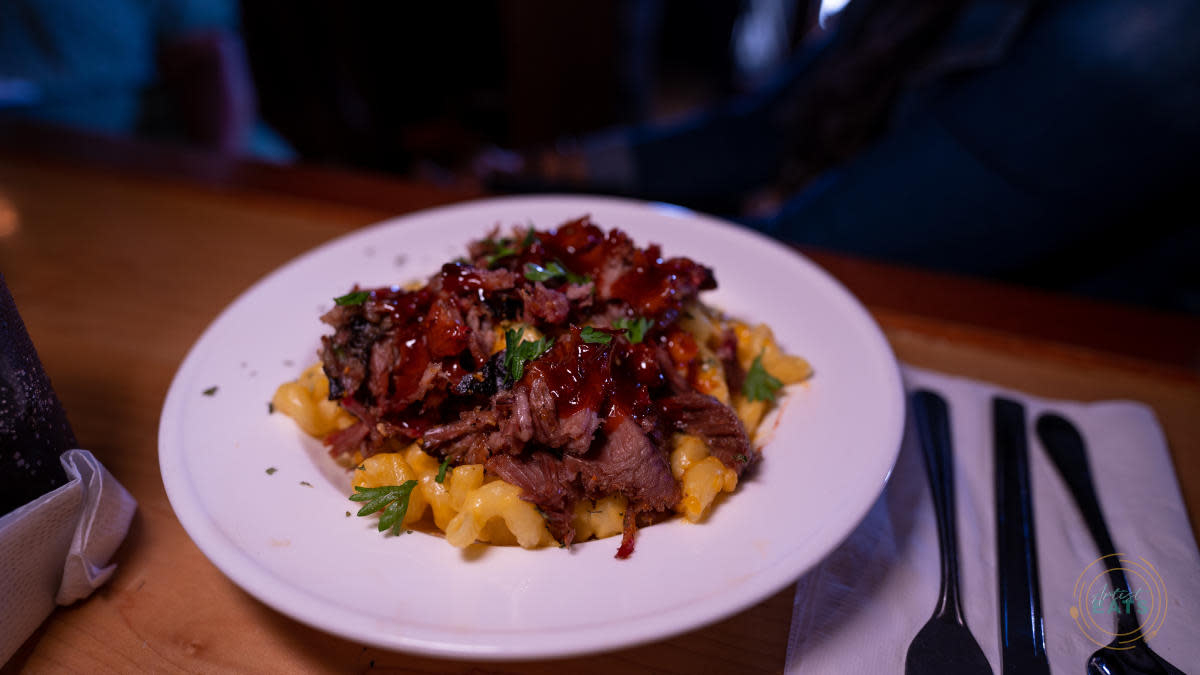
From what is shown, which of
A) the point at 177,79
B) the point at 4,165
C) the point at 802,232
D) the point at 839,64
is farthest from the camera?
the point at 177,79

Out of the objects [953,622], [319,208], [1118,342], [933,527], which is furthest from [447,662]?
[1118,342]

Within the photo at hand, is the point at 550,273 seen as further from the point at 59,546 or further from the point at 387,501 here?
the point at 59,546

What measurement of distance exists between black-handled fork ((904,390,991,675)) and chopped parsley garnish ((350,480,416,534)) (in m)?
0.99

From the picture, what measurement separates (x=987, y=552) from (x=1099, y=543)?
26 centimetres

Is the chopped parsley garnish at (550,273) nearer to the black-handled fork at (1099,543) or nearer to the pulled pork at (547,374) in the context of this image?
the pulled pork at (547,374)

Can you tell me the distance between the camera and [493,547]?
1.26 metres

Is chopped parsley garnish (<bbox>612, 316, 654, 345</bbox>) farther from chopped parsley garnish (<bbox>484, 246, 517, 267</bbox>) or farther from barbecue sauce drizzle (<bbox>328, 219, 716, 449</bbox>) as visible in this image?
chopped parsley garnish (<bbox>484, 246, 517, 267</bbox>)

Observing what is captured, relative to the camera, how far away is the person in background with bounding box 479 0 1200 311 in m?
2.39

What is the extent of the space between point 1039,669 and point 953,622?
150 millimetres

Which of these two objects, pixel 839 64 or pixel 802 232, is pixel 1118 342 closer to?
pixel 802 232

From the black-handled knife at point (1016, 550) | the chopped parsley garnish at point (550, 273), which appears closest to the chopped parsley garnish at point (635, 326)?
the chopped parsley garnish at point (550, 273)

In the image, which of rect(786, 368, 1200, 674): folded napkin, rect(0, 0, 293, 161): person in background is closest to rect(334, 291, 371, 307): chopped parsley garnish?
rect(786, 368, 1200, 674): folded napkin

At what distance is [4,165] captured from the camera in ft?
9.39

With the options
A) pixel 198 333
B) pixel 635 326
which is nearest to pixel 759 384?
pixel 635 326
